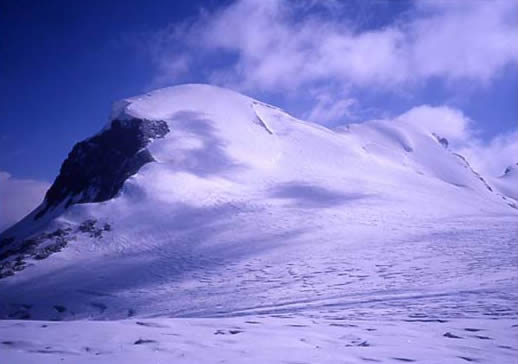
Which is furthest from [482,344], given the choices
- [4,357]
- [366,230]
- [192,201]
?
[192,201]

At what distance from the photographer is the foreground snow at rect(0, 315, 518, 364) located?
250 inches

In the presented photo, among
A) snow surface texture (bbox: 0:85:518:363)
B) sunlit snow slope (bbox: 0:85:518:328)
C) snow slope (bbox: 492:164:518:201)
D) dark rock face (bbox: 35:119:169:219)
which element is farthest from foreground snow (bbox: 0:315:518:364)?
snow slope (bbox: 492:164:518:201)

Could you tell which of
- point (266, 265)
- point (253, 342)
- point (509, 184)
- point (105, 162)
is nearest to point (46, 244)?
point (266, 265)

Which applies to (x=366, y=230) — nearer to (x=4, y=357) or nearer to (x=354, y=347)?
(x=354, y=347)

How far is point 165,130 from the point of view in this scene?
60344 millimetres

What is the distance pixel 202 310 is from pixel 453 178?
94683 millimetres

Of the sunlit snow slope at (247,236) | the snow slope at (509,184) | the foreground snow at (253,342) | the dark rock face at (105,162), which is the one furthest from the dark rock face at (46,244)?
the snow slope at (509,184)

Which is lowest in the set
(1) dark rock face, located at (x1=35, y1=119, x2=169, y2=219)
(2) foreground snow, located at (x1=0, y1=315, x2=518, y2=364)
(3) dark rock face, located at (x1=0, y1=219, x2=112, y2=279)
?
(2) foreground snow, located at (x1=0, y1=315, x2=518, y2=364)

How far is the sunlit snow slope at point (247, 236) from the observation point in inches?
602

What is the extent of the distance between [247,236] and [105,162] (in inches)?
1589

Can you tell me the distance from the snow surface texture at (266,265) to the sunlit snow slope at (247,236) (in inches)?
6.0

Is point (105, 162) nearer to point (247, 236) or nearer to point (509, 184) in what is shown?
point (247, 236)

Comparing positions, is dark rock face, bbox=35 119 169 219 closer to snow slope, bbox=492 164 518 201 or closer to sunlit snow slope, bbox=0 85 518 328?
sunlit snow slope, bbox=0 85 518 328

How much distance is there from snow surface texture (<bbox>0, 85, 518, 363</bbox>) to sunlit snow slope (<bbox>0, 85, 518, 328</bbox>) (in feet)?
0.50
